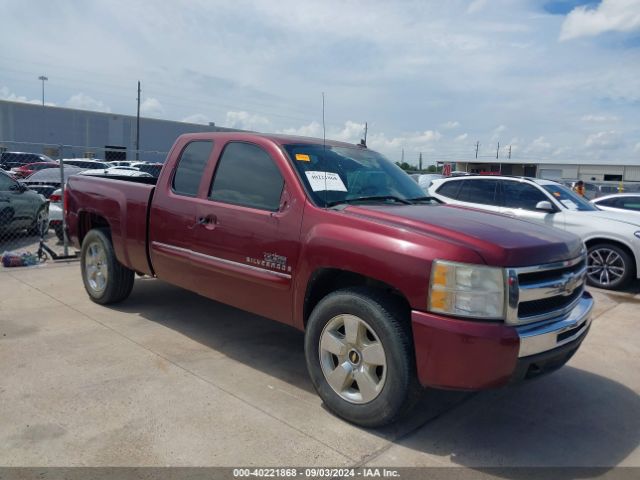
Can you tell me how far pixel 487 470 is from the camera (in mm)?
2988

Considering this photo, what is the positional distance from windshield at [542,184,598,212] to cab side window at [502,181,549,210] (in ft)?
0.62

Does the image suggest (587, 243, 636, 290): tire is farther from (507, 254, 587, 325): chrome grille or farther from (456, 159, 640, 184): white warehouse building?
(456, 159, 640, 184): white warehouse building

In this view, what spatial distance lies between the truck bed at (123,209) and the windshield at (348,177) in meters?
1.73

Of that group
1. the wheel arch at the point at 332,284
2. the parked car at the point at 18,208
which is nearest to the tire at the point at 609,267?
the wheel arch at the point at 332,284

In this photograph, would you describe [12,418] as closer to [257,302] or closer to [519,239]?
[257,302]

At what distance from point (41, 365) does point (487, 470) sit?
10.9 ft

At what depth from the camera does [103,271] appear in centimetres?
575

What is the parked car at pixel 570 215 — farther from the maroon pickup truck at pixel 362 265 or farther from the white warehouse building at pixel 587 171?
the white warehouse building at pixel 587 171

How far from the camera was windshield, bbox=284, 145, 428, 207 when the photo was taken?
12.8 ft

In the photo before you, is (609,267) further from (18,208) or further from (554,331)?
(18,208)

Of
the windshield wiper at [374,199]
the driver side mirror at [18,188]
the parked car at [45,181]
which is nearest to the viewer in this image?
the windshield wiper at [374,199]

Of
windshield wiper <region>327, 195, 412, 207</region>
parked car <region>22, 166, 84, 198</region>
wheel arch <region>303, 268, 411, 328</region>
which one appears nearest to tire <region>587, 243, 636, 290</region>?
windshield wiper <region>327, 195, 412, 207</region>

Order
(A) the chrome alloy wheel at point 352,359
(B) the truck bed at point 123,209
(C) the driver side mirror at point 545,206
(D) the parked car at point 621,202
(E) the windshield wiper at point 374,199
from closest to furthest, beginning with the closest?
(A) the chrome alloy wheel at point 352,359 → (E) the windshield wiper at point 374,199 → (B) the truck bed at point 123,209 → (C) the driver side mirror at point 545,206 → (D) the parked car at point 621,202

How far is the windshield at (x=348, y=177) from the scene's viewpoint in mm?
3896
